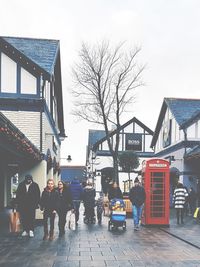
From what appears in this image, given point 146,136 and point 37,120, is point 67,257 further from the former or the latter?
point 146,136

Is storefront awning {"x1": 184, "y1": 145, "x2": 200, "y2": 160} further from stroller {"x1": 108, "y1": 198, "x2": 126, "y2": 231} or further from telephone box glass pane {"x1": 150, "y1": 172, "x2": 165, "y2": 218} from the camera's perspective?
stroller {"x1": 108, "y1": 198, "x2": 126, "y2": 231}

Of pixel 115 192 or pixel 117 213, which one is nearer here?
pixel 117 213

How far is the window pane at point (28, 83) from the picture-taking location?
17.4 m

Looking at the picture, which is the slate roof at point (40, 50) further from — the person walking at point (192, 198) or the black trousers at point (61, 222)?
the person walking at point (192, 198)

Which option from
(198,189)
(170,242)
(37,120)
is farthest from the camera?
(198,189)

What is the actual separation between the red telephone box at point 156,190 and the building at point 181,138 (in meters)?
6.88

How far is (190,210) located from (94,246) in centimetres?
1300

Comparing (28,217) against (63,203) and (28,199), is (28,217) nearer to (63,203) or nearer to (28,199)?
(28,199)

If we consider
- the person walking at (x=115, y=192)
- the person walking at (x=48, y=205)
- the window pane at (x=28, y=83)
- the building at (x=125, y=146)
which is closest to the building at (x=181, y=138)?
the person walking at (x=115, y=192)

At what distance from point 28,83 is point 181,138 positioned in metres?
13.9

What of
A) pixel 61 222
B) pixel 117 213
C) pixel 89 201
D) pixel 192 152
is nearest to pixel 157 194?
pixel 117 213

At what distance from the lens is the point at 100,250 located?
1033 centimetres

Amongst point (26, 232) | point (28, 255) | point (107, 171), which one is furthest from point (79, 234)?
point (107, 171)

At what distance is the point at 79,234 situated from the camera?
13.7 meters
